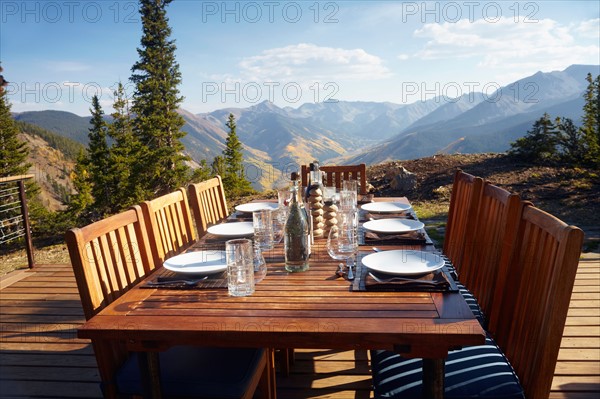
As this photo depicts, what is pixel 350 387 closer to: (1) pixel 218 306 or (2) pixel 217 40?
(1) pixel 218 306

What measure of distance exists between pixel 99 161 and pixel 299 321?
69.2 ft

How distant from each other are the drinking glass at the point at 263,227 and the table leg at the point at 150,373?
0.67 m

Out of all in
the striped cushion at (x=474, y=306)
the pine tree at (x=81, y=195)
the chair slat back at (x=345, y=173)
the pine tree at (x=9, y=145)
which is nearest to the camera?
the striped cushion at (x=474, y=306)

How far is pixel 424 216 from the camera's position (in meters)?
5.67

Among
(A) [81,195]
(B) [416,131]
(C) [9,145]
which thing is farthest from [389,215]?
(B) [416,131]

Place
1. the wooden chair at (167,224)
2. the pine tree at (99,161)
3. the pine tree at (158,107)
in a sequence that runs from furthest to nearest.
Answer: the pine tree at (99,161) → the pine tree at (158,107) → the wooden chair at (167,224)

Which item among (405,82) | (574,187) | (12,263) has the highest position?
(405,82)

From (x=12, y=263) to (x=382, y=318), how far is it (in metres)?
5.19

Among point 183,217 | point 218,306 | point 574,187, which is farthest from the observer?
point 574,187

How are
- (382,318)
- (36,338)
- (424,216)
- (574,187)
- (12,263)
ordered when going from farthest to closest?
1. (574,187)
2. (424,216)
3. (12,263)
4. (36,338)
5. (382,318)

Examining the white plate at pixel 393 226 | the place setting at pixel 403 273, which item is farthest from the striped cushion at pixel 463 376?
the white plate at pixel 393 226

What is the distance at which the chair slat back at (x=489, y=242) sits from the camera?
5.26 feet

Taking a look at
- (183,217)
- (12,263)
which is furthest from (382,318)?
(12,263)

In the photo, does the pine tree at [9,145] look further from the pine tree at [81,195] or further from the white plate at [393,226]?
the white plate at [393,226]
